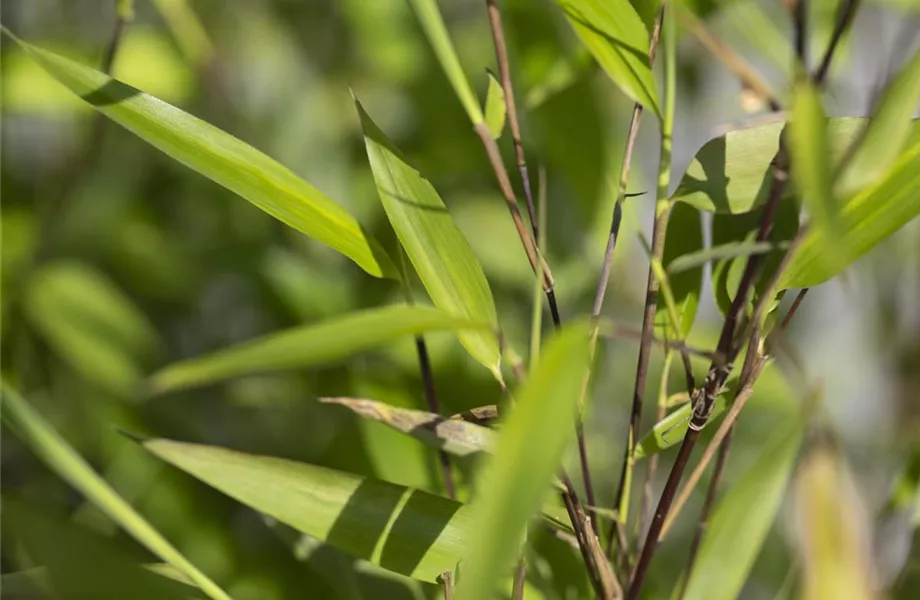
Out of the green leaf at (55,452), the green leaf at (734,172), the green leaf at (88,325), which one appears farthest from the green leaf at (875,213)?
the green leaf at (88,325)

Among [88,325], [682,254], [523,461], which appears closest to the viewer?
[523,461]

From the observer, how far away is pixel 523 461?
0.16m

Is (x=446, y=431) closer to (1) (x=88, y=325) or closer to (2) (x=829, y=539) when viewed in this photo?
(2) (x=829, y=539)

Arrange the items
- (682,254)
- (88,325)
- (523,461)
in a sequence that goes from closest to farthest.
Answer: (523,461)
(682,254)
(88,325)

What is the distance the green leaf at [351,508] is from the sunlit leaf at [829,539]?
8 centimetres

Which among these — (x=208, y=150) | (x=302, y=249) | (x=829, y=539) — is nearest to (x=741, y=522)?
(x=829, y=539)

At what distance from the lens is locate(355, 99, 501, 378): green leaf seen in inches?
8.8

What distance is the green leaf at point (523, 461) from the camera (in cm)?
16

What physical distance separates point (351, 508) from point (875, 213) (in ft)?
0.48

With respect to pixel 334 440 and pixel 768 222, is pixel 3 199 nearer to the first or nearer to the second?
pixel 334 440

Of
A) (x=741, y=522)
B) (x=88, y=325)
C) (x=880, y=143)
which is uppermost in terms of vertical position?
(x=880, y=143)

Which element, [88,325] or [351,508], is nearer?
[351,508]

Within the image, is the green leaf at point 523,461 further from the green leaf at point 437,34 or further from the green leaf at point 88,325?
the green leaf at point 88,325

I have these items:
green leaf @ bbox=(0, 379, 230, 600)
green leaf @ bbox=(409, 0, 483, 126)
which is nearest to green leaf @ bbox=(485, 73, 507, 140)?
green leaf @ bbox=(409, 0, 483, 126)
